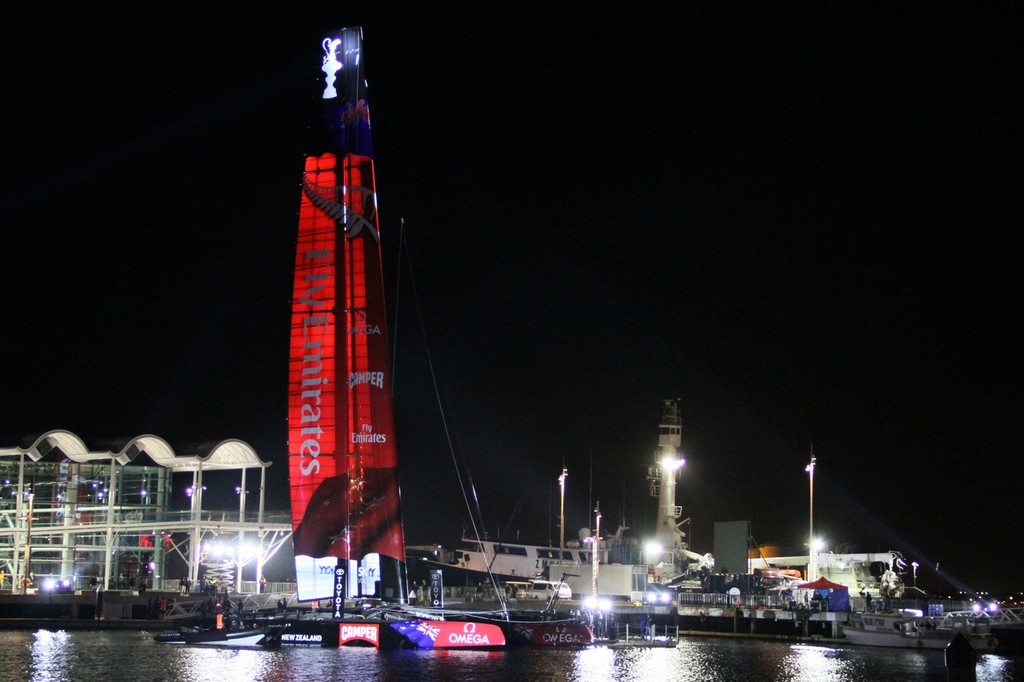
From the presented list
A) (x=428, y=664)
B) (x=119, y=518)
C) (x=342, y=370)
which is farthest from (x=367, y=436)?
(x=119, y=518)

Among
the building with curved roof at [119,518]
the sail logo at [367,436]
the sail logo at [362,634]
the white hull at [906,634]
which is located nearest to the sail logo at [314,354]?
the sail logo at [367,436]

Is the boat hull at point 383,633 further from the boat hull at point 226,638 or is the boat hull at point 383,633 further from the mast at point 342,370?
the mast at point 342,370

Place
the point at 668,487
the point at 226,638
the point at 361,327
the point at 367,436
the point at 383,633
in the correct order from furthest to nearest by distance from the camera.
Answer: the point at 668,487, the point at 226,638, the point at 361,327, the point at 367,436, the point at 383,633

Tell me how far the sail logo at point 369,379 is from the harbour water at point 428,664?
24.9 feet

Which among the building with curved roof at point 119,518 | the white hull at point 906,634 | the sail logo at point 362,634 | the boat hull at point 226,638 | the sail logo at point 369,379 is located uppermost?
the sail logo at point 369,379

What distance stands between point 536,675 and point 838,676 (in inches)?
352

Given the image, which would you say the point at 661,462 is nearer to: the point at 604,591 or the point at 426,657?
→ the point at 604,591

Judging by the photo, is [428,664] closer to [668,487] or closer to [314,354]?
[314,354]

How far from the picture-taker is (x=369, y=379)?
1341 inches

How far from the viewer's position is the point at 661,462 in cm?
7331

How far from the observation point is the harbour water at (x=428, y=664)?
27531 millimetres

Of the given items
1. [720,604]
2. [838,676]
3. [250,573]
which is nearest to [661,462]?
[720,604]

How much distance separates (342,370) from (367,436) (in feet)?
7.01

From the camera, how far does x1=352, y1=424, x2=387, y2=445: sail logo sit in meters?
34.0
